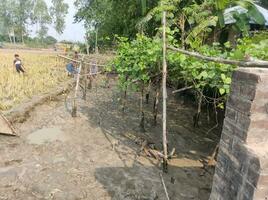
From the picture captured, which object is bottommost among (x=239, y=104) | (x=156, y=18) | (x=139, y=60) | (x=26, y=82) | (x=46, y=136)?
(x=46, y=136)

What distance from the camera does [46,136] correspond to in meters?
8.67

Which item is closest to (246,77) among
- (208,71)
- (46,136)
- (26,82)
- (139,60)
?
(208,71)

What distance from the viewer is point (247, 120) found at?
2.56 m

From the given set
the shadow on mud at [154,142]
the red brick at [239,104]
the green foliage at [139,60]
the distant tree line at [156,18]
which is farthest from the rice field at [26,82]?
the red brick at [239,104]

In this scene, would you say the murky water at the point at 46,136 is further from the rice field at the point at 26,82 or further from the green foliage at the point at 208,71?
the green foliage at the point at 208,71

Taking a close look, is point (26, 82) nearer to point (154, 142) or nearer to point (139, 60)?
point (154, 142)

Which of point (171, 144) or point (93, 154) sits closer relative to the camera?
point (93, 154)

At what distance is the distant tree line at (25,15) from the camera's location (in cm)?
6719

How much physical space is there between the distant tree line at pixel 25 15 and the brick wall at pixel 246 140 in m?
68.2

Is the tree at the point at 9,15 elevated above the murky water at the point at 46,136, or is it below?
above

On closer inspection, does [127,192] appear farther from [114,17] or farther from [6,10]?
[6,10]

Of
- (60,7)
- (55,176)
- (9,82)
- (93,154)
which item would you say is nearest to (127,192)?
(55,176)

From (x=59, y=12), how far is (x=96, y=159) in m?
67.0

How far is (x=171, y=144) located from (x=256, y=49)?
4217 mm
